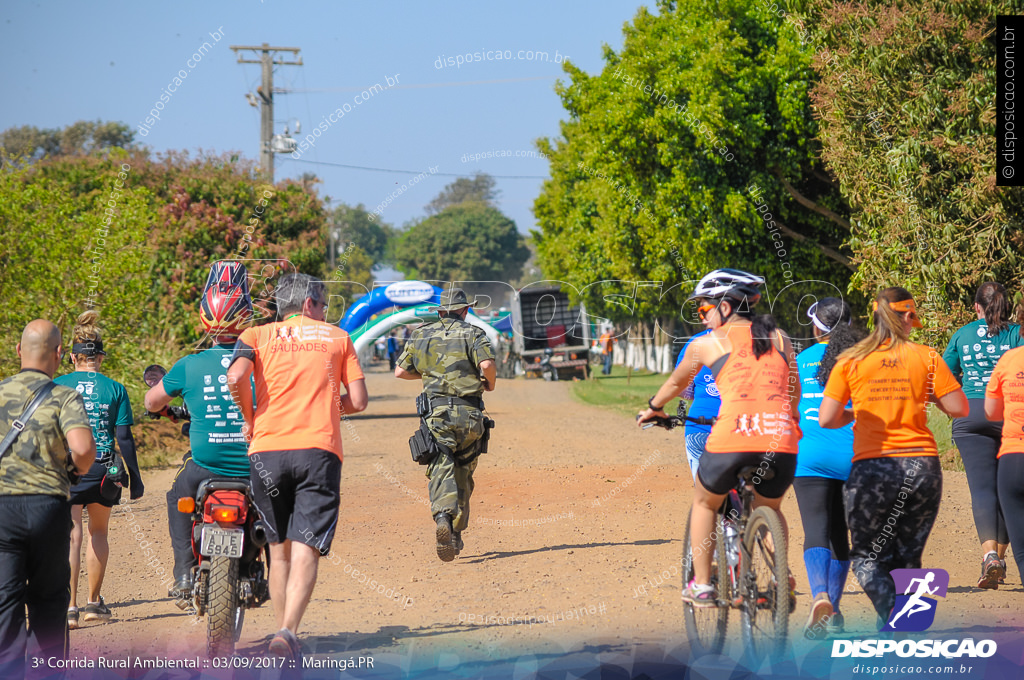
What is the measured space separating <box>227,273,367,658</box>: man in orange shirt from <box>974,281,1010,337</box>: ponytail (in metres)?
4.17

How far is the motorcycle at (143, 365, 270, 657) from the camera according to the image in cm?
469

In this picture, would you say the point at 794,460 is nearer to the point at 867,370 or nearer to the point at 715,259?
the point at 867,370

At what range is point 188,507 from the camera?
16.4 ft

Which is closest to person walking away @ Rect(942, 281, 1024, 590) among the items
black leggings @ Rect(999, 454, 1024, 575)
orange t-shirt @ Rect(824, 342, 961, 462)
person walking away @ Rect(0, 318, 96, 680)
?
black leggings @ Rect(999, 454, 1024, 575)

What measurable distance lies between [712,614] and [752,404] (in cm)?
112

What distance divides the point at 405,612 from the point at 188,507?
5.76ft

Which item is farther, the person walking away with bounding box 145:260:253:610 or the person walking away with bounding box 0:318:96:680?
the person walking away with bounding box 145:260:253:610

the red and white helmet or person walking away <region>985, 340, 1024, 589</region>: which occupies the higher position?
the red and white helmet

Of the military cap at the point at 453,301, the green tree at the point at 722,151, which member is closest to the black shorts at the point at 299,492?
the military cap at the point at 453,301

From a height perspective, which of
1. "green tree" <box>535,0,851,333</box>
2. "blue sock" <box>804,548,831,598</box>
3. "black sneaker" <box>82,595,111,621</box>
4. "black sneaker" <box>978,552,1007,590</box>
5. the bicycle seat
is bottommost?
"black sneaker" <box>82,595,111,621</box>

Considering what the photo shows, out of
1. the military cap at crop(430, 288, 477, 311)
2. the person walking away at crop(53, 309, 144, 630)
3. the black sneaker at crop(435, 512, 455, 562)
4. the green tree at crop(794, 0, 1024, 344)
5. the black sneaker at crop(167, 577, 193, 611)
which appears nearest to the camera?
the black sneaker at crop(167, 577, 193, 611)

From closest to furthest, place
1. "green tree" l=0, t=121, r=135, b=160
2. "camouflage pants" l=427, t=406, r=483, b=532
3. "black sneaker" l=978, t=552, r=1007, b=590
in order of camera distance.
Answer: "black sneaker" l=978, t=552, r=1007, b=590
"camouflage pants" l=427, t=406, r=483, b=532
"green tree" l=0, t=121, r=135, b=160

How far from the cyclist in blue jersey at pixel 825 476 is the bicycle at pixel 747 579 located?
0.42m

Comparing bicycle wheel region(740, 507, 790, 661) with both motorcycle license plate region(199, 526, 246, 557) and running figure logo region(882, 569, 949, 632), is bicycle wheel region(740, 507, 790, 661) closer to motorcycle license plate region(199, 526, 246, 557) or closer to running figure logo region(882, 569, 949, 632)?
running figure logo region(882, 569, 949, 632)
